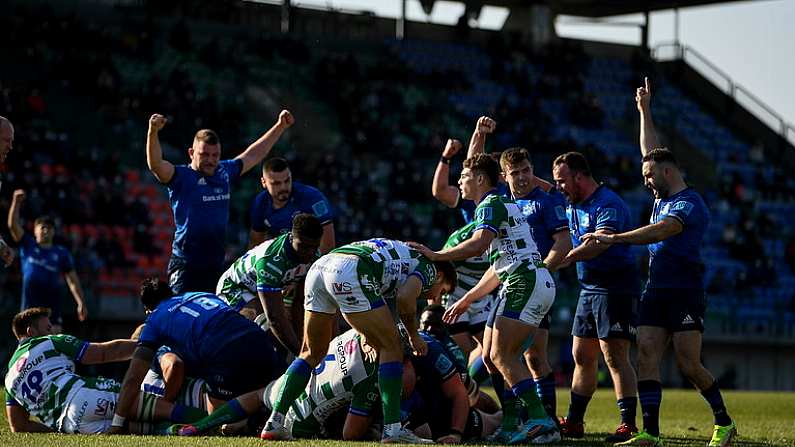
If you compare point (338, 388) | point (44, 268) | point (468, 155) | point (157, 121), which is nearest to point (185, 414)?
point (338, 388)

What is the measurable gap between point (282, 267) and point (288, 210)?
7.46ft

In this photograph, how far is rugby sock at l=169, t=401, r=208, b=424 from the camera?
35.6 ft

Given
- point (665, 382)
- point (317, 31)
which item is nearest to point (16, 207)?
point (665, 382)

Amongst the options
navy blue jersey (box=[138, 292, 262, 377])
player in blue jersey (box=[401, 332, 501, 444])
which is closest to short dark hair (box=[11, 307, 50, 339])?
navy blue jersey (box=[138, 292, 262, 377])

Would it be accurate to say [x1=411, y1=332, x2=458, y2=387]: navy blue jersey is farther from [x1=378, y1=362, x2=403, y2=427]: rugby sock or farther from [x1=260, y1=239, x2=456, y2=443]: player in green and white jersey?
[x1=378, y1=362, x2=403, y2=427]: rugby sock

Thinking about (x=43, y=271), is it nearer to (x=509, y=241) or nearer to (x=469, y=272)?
(x=469, y=272)

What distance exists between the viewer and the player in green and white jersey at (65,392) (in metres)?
10.9

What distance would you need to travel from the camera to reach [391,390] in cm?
983

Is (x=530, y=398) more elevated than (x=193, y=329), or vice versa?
(x=193, y=329)

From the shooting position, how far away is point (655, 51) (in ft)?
155

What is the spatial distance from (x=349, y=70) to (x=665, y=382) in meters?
13.9

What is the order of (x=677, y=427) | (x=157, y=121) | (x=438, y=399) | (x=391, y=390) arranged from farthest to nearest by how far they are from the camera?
(x=677, y=427) → (x=157, y=121) → (x=438, y=399) → (x=391, y=390)

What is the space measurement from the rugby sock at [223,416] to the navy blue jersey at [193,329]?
0.45 metres

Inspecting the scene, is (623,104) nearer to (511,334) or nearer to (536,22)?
(536,22)
